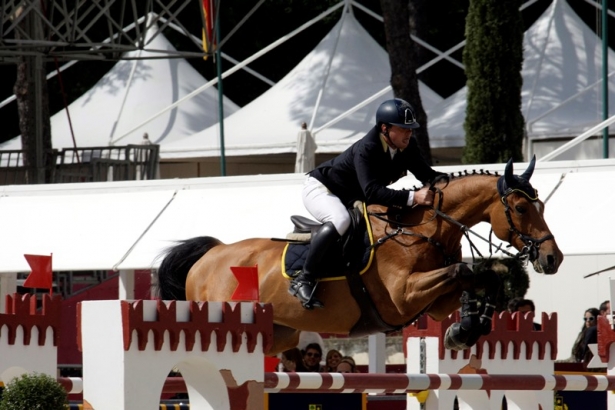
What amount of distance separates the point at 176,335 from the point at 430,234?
2.53 m

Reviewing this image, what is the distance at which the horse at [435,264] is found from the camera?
7199 mm

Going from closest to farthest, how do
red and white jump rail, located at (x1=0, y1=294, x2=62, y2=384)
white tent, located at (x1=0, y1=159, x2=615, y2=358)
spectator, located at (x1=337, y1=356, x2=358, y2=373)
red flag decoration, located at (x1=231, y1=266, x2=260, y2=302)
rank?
red flag decoration, located at (x1=231, y1=266, x2=260, y2=302) < red and white jump rail, located at (x1=0, y1=294, x2=62, y2=384) < spectator, located at (x1=337, y1=356, x2=358, y2=373) < white tent, located at (x1=0, y1=159, x2=615, y2=358)

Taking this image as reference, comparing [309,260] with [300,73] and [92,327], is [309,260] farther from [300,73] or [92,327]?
[300,73]

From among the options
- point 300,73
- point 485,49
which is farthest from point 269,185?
point 300,73

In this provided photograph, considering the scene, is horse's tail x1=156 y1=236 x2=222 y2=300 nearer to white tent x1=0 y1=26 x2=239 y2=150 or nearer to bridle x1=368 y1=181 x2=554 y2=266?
bridle x1=368 y1=181 x2=554 y2=266

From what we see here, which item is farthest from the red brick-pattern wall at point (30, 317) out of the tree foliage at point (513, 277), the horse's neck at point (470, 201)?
the tree foliage at point (513, 277)

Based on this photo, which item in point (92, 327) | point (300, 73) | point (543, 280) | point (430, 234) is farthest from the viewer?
point (300, 73)

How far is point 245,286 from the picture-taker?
6352mm

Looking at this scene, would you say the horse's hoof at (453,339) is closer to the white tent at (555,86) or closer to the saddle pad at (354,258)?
the saddle pad at (354,258)

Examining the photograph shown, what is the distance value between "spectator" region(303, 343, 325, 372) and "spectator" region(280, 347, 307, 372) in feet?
0.12

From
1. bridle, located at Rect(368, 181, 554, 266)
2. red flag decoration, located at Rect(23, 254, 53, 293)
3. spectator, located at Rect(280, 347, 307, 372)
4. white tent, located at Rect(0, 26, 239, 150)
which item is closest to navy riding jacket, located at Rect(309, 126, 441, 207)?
bridle, located at Rect(368, 181, 554, 266)

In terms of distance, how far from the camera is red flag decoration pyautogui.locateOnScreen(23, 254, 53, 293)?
24.1ft

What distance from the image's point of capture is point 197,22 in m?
29.7

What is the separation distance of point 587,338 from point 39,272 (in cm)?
580
